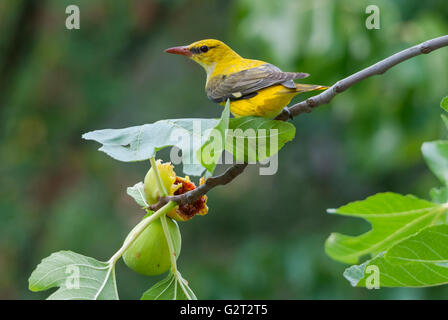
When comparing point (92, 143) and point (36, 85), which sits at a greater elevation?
point (36, 85)

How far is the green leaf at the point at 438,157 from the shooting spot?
3.45 feet

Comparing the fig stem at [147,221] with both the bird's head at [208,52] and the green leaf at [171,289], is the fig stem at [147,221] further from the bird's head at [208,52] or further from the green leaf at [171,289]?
the bird's head at [208,52]

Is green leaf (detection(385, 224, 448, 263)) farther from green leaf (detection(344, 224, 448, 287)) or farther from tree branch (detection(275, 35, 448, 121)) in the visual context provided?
tree branch (detection(275, 35, 448, 121))

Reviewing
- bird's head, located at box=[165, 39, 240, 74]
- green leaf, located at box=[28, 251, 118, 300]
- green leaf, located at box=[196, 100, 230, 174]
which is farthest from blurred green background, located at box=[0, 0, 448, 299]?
green leaf, located at box=[196, 100, 230, 174]

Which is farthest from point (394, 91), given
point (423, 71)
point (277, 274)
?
point (277, 274)

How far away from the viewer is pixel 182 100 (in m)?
7.30

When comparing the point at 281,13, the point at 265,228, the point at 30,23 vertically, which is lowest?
the point at 265,228

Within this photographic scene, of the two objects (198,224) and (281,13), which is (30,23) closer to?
(198,224)

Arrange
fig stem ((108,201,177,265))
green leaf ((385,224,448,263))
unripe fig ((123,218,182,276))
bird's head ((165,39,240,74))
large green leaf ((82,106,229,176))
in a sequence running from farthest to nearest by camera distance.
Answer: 1. bird's head ((165,39,240,74))
2. unripe fig ((123,218,182,276))
3. fig stem ((108,201,177,265))
4. large green leaf ((82,106,229,176))
5. green leaf ((385,224,448,263))

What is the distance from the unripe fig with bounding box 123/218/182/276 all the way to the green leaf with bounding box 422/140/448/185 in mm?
663

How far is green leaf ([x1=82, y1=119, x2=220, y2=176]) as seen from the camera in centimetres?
118

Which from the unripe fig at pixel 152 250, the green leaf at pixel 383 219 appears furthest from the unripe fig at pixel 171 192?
the green leaf at pixel 383 219

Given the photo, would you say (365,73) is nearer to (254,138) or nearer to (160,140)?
(254,138)

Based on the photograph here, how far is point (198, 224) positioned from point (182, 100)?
1.67 m
